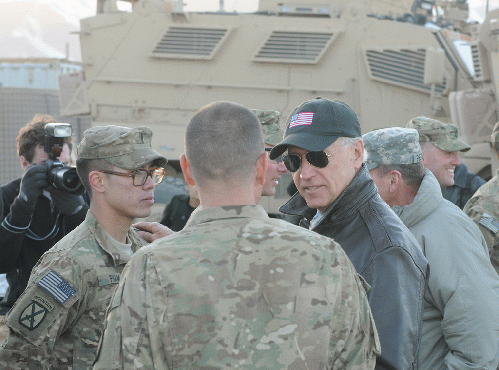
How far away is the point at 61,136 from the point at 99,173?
1.00m

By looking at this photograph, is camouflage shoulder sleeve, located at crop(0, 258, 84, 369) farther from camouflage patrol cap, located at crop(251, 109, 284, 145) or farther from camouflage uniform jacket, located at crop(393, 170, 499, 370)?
camouflage patrol cap, located at crop(251, 109, 284, 145)

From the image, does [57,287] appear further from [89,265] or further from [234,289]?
[234,289]

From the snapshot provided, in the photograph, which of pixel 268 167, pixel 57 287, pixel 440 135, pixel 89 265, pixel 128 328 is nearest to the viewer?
pixel 128 328

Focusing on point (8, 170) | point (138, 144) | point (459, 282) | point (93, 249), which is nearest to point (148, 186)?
point (138, 144)

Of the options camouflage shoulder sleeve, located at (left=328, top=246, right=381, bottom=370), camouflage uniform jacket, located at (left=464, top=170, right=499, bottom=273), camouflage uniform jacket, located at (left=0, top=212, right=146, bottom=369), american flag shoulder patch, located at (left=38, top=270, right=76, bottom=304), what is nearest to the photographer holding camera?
camouflage uniform jacket, located at (left=0, top=212, right=146, bottom=369)

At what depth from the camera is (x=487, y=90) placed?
8.44 meters

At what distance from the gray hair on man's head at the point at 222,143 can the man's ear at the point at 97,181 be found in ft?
3.61

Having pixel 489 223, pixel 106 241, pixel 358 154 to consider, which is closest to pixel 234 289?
pixel 358 154

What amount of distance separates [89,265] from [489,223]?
2310mm

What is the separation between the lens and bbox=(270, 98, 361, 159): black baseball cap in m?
2.16

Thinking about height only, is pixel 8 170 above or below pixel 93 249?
below

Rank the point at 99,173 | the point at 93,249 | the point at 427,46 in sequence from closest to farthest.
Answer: the point at 93,249
the point at 99,173
the point at 427,46

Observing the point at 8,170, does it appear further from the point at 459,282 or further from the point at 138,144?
the point at 459,282

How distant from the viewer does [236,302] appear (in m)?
1.55
